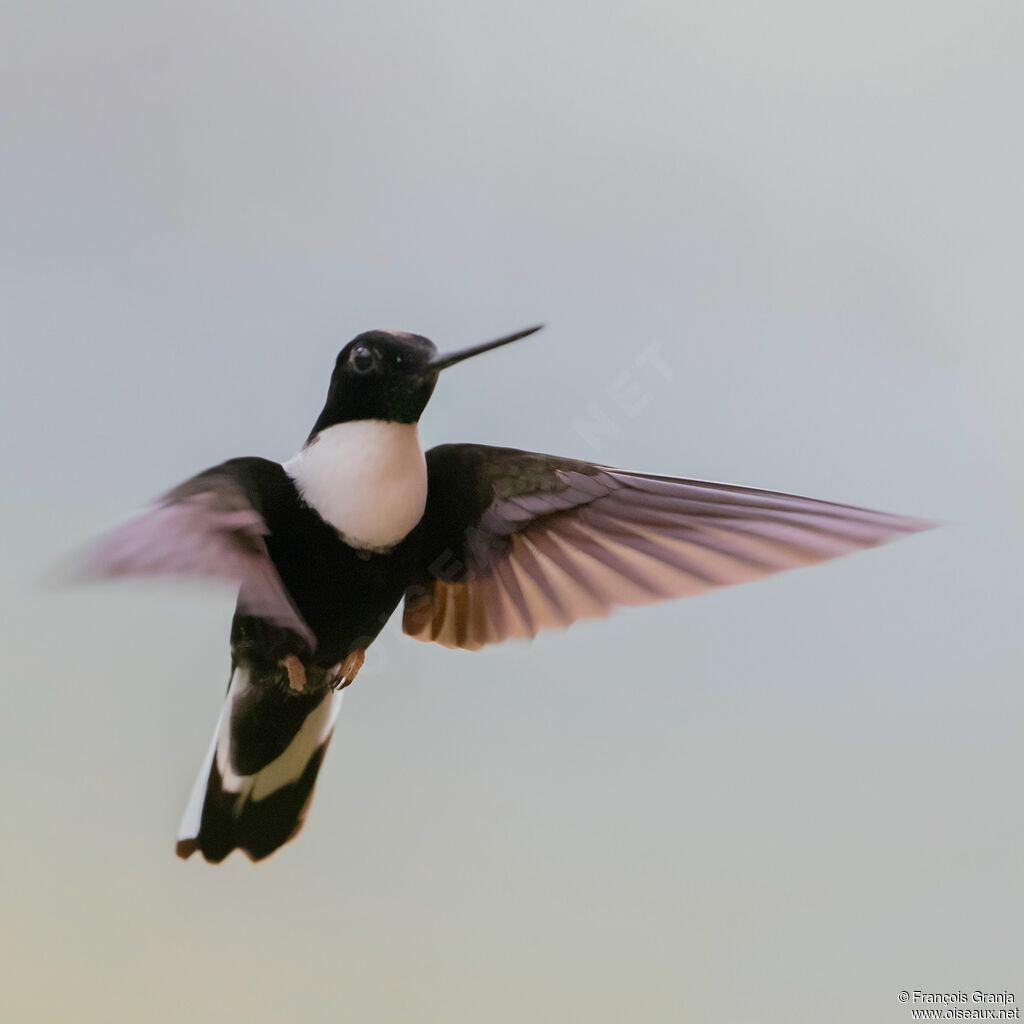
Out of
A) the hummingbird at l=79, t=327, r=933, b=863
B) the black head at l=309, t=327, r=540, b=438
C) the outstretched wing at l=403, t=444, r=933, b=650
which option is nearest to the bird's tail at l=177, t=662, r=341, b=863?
the hummingbird at l=79, t=327, r=933, b=863

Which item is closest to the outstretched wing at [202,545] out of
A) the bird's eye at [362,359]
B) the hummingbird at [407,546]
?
the hummingbird at [407,546]

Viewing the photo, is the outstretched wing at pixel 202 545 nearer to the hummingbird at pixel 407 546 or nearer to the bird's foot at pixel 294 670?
the hummingbird at pixel 407 546

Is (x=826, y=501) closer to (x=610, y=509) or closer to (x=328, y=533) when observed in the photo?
(x=610, y=509)

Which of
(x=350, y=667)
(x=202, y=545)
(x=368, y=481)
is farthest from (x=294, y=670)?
(x=202, y=545)

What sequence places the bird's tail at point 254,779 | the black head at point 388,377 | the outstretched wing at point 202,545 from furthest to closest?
the bird's tail at point 254,779
the black head at point 388,377
the outstretched wing at point 202,545

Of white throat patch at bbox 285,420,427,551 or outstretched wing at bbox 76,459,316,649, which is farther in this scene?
white throat patch at bbox 285,420,427,551

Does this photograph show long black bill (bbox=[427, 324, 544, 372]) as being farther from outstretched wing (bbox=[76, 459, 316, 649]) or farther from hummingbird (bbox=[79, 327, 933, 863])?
outstretched wing (bbox=[76, 459, 316, 649])

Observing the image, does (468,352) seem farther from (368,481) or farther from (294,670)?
(294,670)
